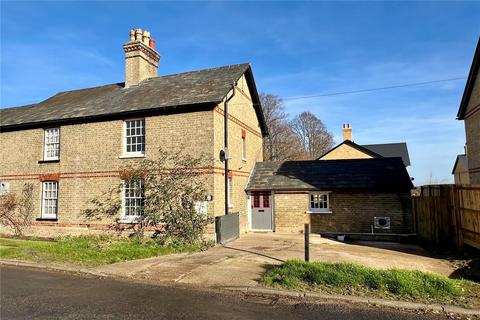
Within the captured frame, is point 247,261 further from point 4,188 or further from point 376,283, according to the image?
point 4,188

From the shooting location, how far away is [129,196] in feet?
54.7

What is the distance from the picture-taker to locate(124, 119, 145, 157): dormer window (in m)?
16.9

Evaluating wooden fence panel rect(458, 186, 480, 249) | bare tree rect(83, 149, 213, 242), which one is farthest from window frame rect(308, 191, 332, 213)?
wooden fence panel rect(458, 186, 480, 249)

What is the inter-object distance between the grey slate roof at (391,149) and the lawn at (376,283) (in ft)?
153

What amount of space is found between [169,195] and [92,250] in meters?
3.74

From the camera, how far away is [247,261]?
1097 centimetres

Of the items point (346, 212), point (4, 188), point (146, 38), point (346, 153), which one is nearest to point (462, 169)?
point (346, 153)

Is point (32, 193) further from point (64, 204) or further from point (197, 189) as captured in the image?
point (197, 189)

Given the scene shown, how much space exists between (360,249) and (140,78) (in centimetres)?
1451

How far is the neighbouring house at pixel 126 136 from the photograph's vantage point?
15.9 meters

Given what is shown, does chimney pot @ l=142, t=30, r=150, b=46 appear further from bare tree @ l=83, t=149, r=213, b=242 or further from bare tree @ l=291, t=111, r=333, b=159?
bare tree @ l=291, t=111, r=333, b=159

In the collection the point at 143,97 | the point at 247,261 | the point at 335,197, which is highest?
the point at 143,97

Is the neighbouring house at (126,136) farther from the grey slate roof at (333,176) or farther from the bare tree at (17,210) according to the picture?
the grey slate roof at (333,176)

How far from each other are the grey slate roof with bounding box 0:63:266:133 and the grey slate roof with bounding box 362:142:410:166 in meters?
36.0
